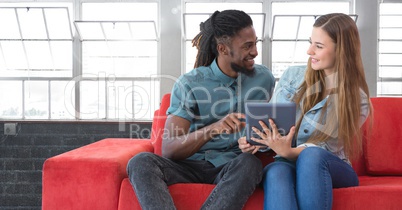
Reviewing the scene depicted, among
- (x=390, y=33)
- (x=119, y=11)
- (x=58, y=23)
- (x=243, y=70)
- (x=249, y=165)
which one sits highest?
(x=119, y=11)

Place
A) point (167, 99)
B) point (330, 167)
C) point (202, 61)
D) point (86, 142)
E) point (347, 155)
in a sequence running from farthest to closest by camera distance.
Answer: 1. point (86, 142)
2. point (167, 99)
3. point (202, 61)
4. point (347, 155)
5. point (330, 167)

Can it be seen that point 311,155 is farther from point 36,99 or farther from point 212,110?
point 36,99

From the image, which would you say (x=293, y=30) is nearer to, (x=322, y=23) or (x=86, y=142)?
(x=86, y=142)

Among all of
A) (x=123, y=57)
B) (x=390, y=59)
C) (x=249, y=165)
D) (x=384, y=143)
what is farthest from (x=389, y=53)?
(x=249, y=165)

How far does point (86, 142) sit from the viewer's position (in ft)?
13.2

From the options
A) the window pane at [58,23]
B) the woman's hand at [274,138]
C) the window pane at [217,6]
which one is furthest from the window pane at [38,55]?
the woman's hand at [274,138]

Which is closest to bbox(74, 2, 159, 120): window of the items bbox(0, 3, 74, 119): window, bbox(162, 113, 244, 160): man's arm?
bbox(0, 3, 74, 119): window

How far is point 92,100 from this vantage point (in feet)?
18.0

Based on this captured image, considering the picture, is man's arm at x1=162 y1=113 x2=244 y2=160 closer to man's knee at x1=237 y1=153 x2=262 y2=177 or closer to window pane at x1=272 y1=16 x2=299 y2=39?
man's knee at x1=237 y1=153 x2=262 y2=177

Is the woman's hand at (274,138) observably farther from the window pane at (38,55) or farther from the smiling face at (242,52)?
the window pane at (38,55)

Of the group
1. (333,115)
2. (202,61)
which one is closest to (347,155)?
(333,115)

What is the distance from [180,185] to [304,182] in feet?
1.59

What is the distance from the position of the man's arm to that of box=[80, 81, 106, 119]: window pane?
377 cm

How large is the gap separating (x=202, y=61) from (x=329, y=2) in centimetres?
415
